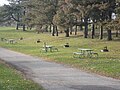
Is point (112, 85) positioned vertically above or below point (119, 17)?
below

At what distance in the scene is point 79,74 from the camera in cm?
1962

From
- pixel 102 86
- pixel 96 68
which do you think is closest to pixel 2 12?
pixel 96 68

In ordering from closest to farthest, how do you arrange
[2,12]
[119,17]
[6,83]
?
[6,83] → [119,17] → [2,12]

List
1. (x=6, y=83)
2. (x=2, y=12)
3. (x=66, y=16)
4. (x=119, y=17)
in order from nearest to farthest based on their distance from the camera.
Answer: (x=6, y=83) < (x=119, y=17) < (x=66, y=16) < (x=2, y=12)

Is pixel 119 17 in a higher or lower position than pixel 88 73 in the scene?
higher

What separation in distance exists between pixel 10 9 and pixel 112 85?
95.7m

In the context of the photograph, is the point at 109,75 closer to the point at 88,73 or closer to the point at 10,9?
the point at 88,73

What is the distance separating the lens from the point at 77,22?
199ft

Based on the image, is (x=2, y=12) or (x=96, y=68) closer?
(x=96, y=68)

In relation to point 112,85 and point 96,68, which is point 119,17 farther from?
point 112,85

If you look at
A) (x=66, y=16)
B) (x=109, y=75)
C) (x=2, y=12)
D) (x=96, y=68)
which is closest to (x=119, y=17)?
(x=66, y=16)

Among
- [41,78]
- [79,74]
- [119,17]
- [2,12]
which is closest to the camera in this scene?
[41,78]

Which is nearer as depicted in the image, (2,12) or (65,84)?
(65,84)

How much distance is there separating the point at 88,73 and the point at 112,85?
460cm
